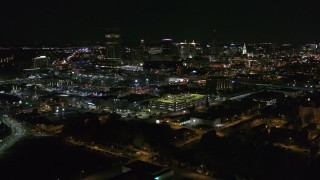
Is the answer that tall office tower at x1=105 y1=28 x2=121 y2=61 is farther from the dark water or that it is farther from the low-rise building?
the dark water

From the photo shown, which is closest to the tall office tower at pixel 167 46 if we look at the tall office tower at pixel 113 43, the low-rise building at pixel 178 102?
the tall office tower at pixel 113 43

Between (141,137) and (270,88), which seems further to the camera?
(270,88)

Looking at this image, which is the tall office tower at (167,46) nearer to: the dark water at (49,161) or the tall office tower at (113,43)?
the tall office tower at (113,43)

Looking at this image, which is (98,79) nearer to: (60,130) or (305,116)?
(60,130)

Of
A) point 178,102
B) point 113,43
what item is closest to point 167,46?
point 113,43

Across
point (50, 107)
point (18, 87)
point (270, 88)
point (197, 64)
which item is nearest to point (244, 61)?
point (197, 64)

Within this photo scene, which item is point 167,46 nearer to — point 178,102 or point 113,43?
point 113,43
